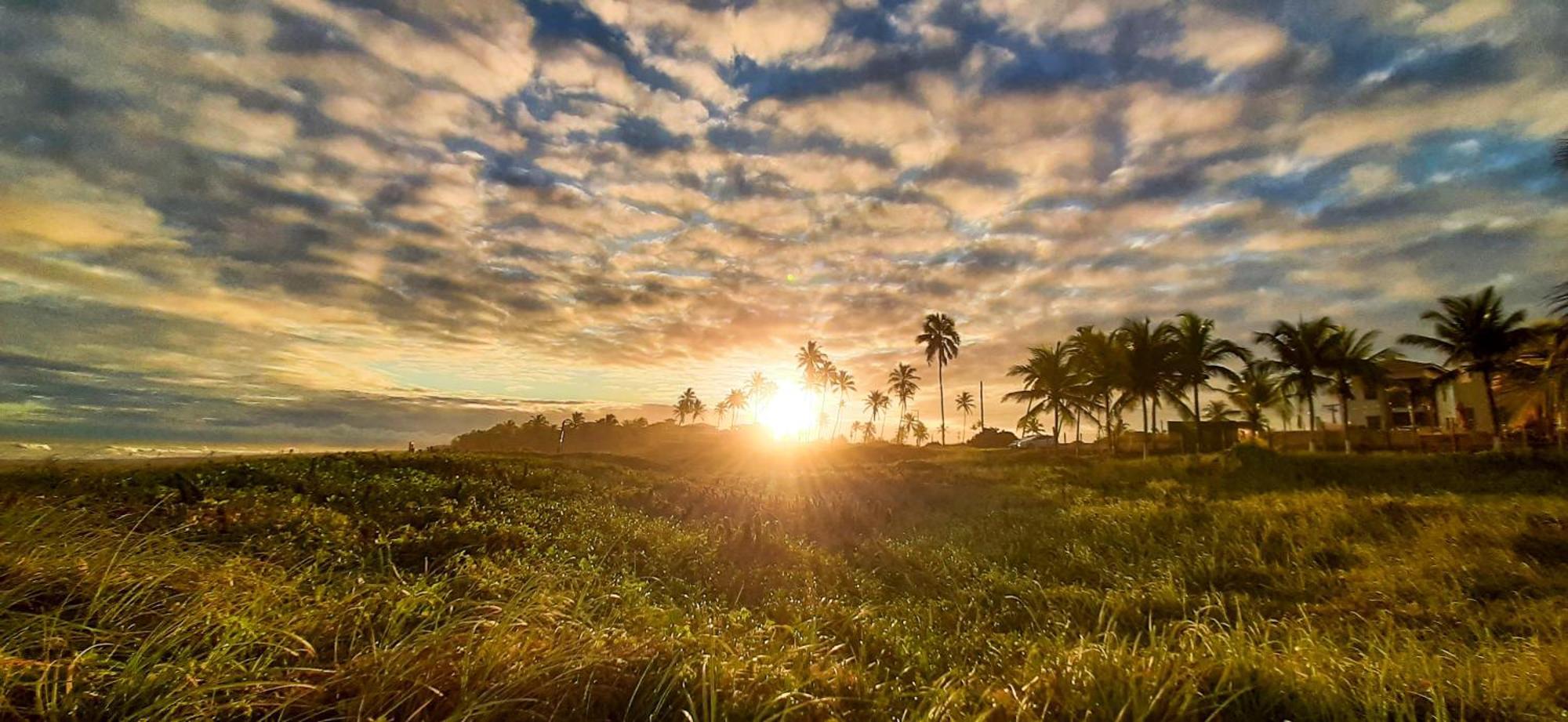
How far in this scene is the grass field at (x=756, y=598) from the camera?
341 cm

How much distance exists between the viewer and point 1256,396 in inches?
2055

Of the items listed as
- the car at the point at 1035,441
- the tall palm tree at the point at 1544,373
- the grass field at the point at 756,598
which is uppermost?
the tall palm tree at the point at 1544,373

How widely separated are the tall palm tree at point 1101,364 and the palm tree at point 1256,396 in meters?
13.9

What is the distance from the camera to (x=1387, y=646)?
5195 millimetres

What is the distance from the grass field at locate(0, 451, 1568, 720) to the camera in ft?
11.2

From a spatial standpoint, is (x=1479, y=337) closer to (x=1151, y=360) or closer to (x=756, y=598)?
(x=1151, y=360)

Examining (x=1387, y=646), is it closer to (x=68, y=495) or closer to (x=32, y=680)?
(x=32, y=680)

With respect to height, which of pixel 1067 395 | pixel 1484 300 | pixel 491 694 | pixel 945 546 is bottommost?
pixel 945 546

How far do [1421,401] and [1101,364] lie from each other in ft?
103

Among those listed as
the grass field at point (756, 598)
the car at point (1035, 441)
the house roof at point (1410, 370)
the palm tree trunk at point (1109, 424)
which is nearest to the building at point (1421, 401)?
the house roof at point (1410, 370)

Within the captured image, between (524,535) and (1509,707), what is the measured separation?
12341 mm

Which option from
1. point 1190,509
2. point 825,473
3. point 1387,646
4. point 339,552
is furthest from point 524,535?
point 825,473

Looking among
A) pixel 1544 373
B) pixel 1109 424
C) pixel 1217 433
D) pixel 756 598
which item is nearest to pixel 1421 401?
pixel 1217 433

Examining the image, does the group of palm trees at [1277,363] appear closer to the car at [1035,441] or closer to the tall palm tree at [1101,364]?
the tall palm tree at [1101,364]
